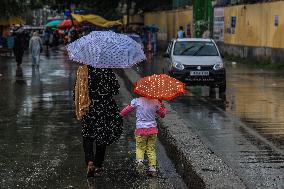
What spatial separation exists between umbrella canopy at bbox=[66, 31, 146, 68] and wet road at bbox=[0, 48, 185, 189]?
1361 mm

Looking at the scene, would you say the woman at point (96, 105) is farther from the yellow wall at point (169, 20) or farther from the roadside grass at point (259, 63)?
the yellow wall at point (169, 20)

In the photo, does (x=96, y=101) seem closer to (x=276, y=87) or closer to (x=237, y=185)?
(x=237, y=185)

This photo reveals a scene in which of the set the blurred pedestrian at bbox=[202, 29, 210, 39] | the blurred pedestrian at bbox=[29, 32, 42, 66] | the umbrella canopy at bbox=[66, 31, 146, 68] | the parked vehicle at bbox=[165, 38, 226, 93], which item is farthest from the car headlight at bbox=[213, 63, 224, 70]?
the blurred pedestrian at bbox=[202, 29, 210, 39]

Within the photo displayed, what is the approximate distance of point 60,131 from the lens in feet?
37.3

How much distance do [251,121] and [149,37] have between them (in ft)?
107

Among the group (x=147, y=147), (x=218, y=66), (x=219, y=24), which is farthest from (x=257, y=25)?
→ (x=147, y=147)

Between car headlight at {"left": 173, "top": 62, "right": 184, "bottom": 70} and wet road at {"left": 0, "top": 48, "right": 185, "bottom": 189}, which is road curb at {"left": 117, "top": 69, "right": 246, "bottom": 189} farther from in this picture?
car headlight at {"left": 173, "top": 62, "right": 184, "bottom": 70}

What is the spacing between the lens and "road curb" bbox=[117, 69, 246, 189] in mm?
7000

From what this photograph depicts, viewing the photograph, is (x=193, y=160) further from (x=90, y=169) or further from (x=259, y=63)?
(x=259, y=63)

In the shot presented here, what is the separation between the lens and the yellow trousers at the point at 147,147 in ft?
26.3

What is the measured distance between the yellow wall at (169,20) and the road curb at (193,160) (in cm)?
3461

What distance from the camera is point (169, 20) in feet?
174

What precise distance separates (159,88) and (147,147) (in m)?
0.76

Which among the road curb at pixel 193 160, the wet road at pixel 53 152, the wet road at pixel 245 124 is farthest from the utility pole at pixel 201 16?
the road curb at pixel 193 160
